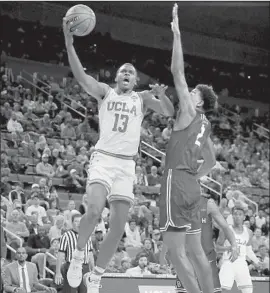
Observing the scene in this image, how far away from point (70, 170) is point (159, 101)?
10081 mm

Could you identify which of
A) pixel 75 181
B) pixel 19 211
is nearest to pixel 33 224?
pixel 19 211

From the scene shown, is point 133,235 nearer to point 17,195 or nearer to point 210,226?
point 17,195

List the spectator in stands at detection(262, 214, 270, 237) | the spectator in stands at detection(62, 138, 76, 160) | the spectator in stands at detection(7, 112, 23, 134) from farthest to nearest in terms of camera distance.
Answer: the spectator in stands at detection(7, 112, 23, 134)
the spectator in stands at detection(262, 214, 270, 237)
the spectator in stands at detection(62, 138, 76, 160)

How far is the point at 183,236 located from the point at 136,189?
1051cm

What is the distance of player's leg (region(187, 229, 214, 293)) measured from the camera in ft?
25.7

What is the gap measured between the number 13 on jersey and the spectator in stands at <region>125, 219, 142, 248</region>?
7768mm

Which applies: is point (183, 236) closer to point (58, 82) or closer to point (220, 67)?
point (58, 82)

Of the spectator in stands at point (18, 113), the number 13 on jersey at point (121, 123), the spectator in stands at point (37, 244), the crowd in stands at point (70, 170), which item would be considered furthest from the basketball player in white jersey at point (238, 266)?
the spectator in stands at point (18, 113)

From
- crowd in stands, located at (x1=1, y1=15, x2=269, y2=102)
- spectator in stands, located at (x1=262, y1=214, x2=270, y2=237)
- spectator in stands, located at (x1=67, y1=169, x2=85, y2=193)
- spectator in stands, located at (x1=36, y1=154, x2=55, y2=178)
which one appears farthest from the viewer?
crowd in stands, located at (x1=1, y1=15, x2=269, y2=102)

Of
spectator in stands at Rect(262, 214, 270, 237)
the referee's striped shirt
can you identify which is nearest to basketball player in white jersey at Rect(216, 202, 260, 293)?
the referee's striped shirt

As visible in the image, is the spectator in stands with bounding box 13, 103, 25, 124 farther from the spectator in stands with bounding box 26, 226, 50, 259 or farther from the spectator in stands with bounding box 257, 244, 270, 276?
the spectator in stands with bounding box 257, 244, 270, 276

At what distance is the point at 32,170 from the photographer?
17719mm

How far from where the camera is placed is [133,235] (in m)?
15.6

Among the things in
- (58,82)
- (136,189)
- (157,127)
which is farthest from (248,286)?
(58,82)
